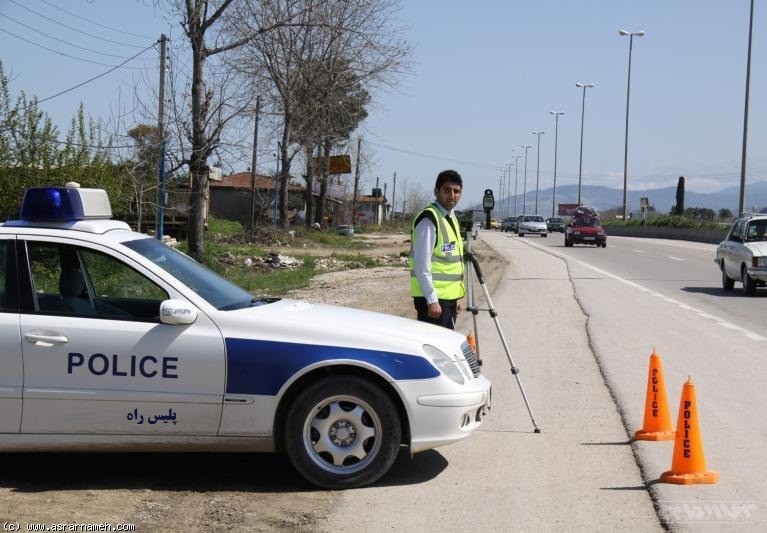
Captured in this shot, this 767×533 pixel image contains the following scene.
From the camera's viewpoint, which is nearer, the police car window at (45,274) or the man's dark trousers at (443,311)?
the police car window at (45,274)

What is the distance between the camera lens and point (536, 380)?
10.1m

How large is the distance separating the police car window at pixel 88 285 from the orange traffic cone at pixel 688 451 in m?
3.30

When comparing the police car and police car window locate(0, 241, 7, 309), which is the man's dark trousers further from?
police car window locate(0, 241, 7, 309)

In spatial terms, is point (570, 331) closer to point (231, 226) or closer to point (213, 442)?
point (213, 442)

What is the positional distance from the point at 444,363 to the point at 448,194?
6.43 ft

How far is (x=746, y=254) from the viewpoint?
2077cm

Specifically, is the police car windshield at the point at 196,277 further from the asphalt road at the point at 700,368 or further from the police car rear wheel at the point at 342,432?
the asphalt road at the point at 700,368

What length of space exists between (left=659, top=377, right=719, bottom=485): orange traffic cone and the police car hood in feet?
4.75

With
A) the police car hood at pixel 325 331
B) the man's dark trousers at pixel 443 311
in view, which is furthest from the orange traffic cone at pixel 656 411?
the police car hood at pixel 325 331

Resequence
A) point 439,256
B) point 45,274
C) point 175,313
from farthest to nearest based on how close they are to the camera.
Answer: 1. point 439,256
2. point 45,274
3. point 175,313

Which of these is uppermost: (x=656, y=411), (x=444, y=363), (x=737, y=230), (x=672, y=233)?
(x=737, y=230)

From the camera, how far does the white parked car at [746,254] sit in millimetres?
20391

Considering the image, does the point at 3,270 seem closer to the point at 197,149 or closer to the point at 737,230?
the point at 197,149

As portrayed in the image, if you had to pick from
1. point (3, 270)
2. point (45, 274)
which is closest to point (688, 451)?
point (45, 274)
